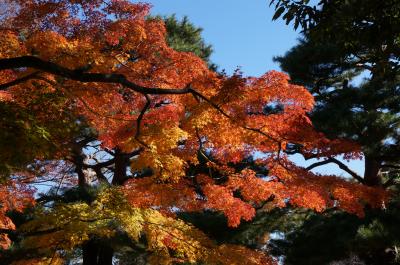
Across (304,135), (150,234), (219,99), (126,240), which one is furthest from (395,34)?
(126,240)

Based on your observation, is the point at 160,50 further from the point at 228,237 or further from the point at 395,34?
the point at 395,34

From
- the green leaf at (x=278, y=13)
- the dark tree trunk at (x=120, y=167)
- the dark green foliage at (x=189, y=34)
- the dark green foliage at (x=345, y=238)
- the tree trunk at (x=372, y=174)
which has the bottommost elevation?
the dark green foliage at (x=345, y=238)

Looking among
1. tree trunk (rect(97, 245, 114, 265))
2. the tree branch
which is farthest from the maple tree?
tree trunk (rect(97, 245, 114, 265))

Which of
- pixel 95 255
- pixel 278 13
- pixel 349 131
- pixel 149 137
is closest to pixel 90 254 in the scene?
pixel 95 255

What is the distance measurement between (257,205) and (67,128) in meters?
7.09

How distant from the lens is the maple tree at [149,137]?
5.46 metres

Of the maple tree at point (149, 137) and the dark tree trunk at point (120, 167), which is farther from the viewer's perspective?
the dark tree trunk at point (120, 167)

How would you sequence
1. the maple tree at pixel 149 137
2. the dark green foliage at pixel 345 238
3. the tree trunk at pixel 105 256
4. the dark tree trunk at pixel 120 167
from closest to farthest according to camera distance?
the maple tree at pixel 149 137 → the dark green foliage at pixel 345 238 → the tree trunk at pixel 105 256 → the dark tree trunk at pixel 120 167

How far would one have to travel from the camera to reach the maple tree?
5465 millimetres

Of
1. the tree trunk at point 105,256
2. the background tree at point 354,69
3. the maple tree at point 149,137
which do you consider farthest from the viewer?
the tree trunk at point 105,256

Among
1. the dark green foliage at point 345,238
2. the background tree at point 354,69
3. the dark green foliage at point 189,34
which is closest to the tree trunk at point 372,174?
the background tree at point 354,69

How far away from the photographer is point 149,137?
24.7 ft

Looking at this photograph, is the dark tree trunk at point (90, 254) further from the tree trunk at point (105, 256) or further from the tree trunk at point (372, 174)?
the tree trunk at point (372, 174)

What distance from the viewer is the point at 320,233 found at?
9.66 metres
